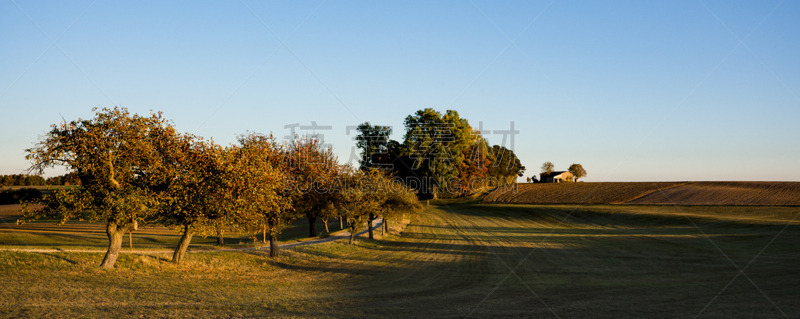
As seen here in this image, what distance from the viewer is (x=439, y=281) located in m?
19.0

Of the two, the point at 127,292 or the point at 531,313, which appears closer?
the point at 531,313

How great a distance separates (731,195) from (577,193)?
80.2 ft

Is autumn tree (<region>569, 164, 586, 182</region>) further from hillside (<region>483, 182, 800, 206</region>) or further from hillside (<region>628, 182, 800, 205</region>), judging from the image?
→ hillside (<region>628, 182, 800, 205</region>)

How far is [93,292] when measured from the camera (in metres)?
14.4

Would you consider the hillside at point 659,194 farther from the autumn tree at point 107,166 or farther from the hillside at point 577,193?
the autumn tree at point 107,166

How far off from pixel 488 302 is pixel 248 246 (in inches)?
805

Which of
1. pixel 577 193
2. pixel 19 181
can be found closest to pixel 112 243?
pixel 577 193

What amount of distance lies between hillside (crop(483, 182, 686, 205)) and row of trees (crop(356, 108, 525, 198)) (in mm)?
10674

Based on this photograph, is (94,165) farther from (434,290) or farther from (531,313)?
(531,313)

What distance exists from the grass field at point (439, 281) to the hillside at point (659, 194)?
3211cm

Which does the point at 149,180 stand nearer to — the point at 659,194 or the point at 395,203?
the point at 395,203

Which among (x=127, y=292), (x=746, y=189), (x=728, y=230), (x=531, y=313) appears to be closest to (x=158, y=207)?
(x=127, y=292)

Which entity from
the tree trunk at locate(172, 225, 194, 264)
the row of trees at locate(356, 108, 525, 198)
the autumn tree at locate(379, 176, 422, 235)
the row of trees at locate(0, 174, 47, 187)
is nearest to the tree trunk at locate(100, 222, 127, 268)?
the tree trunk at locate(172, 225, 194, 264)

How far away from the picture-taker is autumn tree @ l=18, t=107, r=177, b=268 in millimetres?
17094
